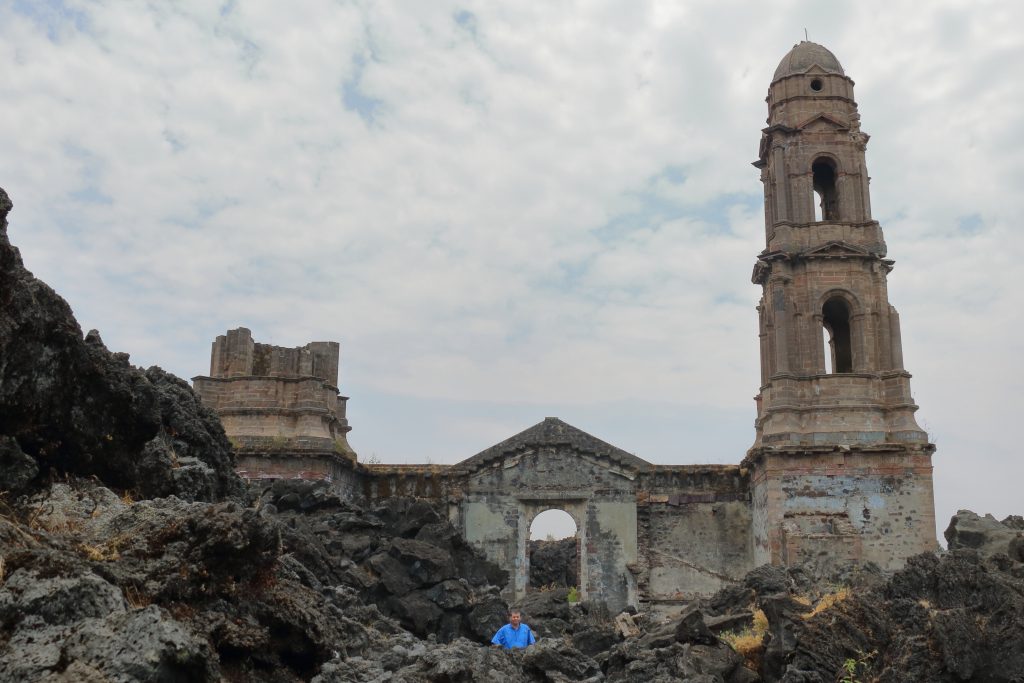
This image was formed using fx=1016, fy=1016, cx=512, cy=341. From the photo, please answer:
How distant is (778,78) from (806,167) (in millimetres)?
2986

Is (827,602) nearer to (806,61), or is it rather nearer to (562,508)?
(562,508)

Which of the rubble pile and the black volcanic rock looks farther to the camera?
the black volcanic rock

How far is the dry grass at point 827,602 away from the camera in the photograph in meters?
14.3

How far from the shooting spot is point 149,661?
514cm

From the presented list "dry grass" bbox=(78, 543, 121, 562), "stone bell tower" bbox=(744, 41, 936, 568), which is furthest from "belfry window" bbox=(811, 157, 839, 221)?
"dry grass" bbox=(78, 543, 121, 562)

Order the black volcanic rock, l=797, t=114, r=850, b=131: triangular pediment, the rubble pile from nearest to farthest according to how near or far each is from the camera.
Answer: the rubble pile < the black volcanic rock < l=797, t=114, r=850, b=131: triangular pediment

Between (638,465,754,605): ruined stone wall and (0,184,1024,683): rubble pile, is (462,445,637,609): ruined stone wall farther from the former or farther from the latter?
(0,184,1024,683): rubble pile

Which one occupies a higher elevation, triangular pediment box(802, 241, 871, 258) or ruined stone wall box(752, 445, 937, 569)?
triangular pediment box(802, 241, 871, 258)

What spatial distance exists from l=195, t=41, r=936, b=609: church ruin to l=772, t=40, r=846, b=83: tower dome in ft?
2.76

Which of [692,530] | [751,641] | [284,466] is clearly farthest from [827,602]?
[284,466]

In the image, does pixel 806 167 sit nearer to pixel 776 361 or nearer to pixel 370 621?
pixel 776 361

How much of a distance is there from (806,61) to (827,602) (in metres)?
17.6

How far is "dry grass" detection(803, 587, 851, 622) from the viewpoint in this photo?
563 inches

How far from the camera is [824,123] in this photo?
1064 inches
